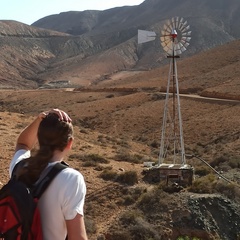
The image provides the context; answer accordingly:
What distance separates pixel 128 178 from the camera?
47.1ft

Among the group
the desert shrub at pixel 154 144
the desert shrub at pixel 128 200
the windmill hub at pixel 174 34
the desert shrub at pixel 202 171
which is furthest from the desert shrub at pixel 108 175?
the desert shrub at pixel 154 144

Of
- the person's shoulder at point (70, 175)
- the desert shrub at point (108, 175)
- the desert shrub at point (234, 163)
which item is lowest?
the desert shrub at point (234, 163)

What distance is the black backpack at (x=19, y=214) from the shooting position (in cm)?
265

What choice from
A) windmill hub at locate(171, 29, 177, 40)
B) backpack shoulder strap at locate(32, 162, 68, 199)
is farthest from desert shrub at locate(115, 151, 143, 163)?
backpack shoulder strap at locate(32, 162, 68, 199)

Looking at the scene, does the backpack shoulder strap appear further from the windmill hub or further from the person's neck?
the windmill hub

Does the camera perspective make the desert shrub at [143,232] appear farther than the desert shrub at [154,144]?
No

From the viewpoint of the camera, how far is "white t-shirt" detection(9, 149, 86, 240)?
2.75 meters

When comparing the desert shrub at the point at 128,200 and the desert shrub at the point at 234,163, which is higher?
the desert shrub at the point at 128,200

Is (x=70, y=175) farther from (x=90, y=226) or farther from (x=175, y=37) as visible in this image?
(x=175, y=37)

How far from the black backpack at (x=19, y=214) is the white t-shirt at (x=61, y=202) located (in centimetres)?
5

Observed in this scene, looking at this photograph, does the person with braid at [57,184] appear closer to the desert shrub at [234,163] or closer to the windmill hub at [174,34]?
→ the windmill hub at [174,34]

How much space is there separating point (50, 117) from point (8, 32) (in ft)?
395

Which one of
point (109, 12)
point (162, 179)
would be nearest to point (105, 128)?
point (162, 179)

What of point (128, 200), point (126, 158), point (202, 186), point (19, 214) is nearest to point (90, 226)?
point (128, 200)
